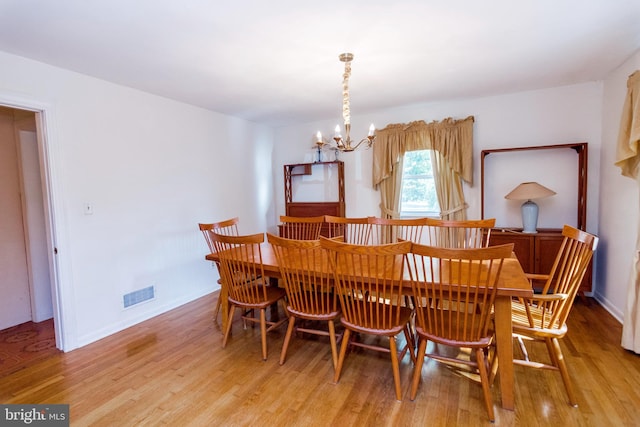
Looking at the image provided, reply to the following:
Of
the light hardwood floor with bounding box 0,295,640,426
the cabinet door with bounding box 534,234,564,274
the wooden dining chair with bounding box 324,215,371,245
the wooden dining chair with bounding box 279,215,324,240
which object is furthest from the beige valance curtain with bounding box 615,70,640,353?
the wooden dining chair with bounding box 279,215,324,240

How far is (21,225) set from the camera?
3.14m

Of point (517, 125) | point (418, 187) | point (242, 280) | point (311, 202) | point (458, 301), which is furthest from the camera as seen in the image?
point (311, 202)

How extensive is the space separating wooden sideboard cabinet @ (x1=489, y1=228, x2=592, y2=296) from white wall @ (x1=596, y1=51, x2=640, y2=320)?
0.22 metres

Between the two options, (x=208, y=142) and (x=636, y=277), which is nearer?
(x=636, y=277)

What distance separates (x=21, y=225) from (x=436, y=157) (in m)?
4.62

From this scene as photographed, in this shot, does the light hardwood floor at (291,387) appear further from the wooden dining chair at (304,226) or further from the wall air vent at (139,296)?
the wooden dining chair at (304,226)

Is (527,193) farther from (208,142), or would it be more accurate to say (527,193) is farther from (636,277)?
(208,142)

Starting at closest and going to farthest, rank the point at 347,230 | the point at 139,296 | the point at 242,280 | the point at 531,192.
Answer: the point at 242,280
the point at 139,296
the point at 531,192
the point at 347,230

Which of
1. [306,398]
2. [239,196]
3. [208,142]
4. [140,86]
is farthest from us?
[239,196]

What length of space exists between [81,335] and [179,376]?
1.16m

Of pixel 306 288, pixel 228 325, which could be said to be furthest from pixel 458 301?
pixel 228 325

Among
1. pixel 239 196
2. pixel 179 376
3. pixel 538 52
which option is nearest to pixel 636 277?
pixel 538 52

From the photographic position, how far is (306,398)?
190cm

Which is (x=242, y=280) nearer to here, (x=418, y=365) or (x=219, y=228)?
(x=219, y=228)
